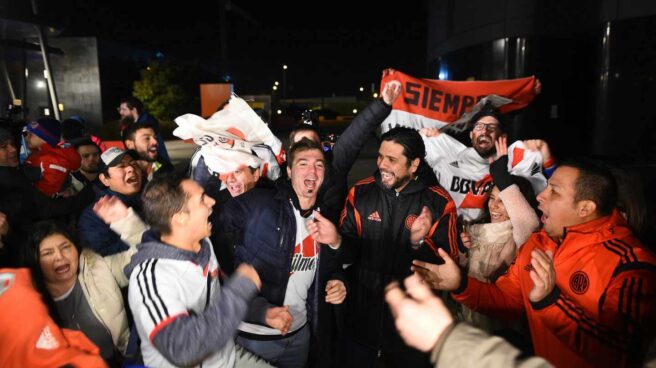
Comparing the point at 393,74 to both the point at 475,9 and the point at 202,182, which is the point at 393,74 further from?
the point at 475,9

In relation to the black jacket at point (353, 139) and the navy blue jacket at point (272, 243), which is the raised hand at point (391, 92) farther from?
the navy blue jacket at point (272, 243)

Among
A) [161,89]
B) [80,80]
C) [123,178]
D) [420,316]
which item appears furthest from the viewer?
[161,89]

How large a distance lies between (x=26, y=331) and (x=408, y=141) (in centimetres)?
255

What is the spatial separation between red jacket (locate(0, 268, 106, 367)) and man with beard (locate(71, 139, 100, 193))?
3643 millimetres

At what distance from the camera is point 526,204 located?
3.28 m

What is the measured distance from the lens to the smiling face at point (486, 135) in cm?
450

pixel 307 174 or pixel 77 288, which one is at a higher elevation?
Answer: pixel 307 174

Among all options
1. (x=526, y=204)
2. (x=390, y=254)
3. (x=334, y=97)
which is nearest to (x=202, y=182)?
(x=390, y=254)

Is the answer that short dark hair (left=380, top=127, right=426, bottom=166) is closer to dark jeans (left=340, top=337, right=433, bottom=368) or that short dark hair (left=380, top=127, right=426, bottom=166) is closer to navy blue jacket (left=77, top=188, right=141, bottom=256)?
dark jeans (left=340, top=337, right=433, bottom=368)

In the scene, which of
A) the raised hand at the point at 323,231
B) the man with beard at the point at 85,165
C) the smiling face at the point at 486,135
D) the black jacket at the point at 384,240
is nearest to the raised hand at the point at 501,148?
the smiling face at the point at 486,135

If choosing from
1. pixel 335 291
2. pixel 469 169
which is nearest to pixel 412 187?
pixel 335 291

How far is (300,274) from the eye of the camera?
9.93 feet

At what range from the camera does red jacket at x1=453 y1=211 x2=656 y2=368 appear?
76.1 inches

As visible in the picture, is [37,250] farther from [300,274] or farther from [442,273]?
[442,273]
